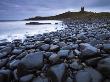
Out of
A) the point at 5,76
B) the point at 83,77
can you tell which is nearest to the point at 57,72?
the point at 83,77

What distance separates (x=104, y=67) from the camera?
14.5 ft

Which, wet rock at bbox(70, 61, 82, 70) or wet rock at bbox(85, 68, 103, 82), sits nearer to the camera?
wet rock at bbox(85, 68, 103, 82)

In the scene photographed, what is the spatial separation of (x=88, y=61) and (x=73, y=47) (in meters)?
1.73

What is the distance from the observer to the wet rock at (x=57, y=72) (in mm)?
4391

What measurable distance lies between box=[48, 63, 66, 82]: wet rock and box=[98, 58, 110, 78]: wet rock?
2.97 feet

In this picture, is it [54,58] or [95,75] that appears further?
[54,58]

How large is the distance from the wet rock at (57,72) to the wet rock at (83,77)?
0.37 m

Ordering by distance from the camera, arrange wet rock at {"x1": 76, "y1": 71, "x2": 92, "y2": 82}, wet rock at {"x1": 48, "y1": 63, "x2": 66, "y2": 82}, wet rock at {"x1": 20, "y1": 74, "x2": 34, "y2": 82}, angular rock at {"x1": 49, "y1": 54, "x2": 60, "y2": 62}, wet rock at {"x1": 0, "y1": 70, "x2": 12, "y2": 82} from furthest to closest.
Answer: angular rock at {"x1": 49, "y1": 54, "x2": 60, "y2": 62} < wet rock at {"x1": 0, "y1": 70, "x2": 12, "y2": 82} < wet rock at {"x1": 20, "y1": 74, "x2": 34, "y2": 82} < wet rock at {"x1": 48, "y1": 63, "x2": 66, "y2": 82} < wet rock at {"x1": 76, "y1": 71, "x2": 92, "y2": 82}

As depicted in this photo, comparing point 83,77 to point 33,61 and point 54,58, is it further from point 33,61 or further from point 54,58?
point 33,61

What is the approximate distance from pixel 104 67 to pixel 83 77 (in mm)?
561

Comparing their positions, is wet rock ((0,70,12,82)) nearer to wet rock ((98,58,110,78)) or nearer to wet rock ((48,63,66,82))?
wet rock ((48,63,66,82))

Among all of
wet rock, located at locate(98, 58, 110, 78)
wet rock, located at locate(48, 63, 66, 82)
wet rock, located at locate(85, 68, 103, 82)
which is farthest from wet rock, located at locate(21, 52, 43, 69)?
wet rock, located at locate(98, 58, 110, 78)

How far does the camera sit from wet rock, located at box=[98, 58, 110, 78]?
14.2 ft

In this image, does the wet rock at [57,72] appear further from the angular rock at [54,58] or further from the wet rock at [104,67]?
the wet rock at [104,67]
